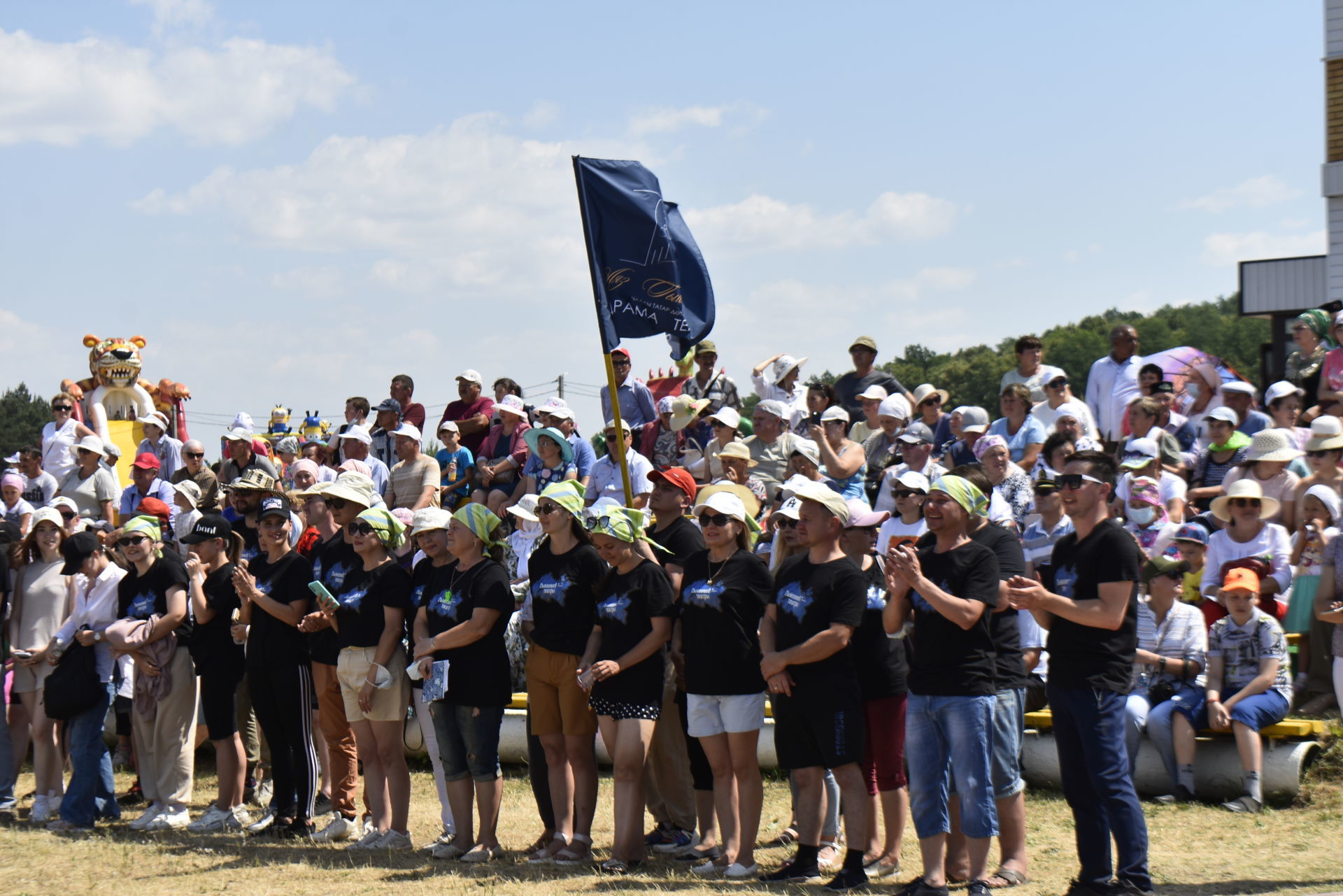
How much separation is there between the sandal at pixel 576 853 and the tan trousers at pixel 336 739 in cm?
165

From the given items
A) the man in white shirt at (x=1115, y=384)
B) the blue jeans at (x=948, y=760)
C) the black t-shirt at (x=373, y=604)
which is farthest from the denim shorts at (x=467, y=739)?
the man in white shirt at (x=1115, y=384)

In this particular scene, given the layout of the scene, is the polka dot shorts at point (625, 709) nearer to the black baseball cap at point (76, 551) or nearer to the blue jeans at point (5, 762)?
the black baseball cap at point (76, 551)

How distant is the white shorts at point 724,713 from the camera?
668cm

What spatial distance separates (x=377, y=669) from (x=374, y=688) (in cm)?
12

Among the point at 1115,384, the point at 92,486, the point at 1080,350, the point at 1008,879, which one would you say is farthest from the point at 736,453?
the point at 1080,350

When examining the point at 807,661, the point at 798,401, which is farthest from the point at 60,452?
the point at 807,661

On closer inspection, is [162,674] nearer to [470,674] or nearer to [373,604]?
[373,604]

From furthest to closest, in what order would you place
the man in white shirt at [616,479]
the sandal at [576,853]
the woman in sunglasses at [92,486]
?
the woman in sunglasses at [92,486] < the man in white shirt at [616,479] < the sandal at [576,853]

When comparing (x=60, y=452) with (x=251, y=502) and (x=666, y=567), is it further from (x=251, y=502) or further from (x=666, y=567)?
(x=666, y=567)

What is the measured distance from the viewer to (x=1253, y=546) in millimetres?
8547

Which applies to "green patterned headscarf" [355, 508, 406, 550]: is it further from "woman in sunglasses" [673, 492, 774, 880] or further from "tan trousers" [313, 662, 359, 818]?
"woman in sunglasses" [673, 492, 774, 880]

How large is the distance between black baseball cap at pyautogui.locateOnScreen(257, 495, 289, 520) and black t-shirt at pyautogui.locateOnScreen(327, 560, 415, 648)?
869 mm

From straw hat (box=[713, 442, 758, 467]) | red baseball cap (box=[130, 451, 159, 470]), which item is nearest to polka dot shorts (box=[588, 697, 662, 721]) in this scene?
straw hat (box=[713, 442, 758, 467])

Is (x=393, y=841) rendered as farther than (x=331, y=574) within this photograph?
No
